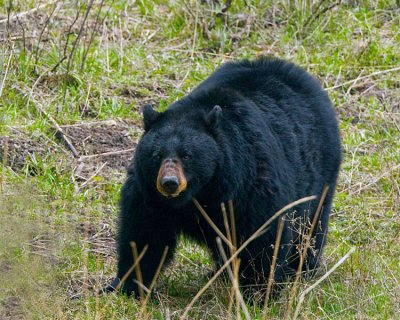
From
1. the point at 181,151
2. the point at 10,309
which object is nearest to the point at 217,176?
the point at 181,151

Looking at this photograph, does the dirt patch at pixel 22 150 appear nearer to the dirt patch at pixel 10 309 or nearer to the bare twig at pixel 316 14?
the dirt patch at pixel 10 309

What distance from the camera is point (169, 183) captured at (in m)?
5.71

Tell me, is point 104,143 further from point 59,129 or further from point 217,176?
point 217,176

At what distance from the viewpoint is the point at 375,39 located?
1062 cm

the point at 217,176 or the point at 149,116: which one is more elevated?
the point at 149,116

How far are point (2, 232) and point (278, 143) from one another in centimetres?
233

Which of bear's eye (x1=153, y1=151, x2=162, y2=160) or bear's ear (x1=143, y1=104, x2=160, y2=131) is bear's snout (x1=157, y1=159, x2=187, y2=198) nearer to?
bear's eye (x1=153, y1=151, x2=162, y2=160)

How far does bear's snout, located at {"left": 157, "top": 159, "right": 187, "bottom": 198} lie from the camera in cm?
572

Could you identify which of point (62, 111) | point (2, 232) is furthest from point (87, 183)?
point (2, 232)

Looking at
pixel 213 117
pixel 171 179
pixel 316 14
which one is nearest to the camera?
pixel 171 179

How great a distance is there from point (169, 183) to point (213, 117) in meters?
0.61

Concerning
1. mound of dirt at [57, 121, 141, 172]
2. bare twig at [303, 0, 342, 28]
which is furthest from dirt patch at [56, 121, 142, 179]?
bare twig at [303, 0, 342, 28]

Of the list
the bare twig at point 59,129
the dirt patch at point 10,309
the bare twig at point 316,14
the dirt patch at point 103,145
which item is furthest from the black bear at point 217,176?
the bare twig at point 316,14

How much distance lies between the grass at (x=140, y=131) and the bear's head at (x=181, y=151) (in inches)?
24.6
